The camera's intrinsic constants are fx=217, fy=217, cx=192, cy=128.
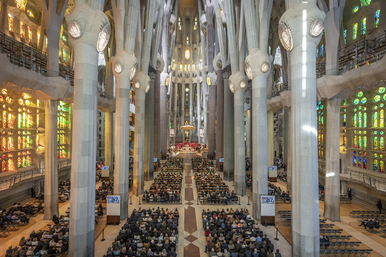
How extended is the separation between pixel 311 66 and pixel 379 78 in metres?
5.19

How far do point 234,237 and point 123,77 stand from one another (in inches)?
461

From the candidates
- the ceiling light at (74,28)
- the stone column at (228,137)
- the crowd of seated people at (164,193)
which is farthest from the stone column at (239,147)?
the ceiling light at (74,28)

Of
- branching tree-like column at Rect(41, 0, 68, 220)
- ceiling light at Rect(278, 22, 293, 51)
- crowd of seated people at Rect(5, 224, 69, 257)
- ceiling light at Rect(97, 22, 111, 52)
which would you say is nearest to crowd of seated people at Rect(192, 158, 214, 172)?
branching tree-like column at Rect(41, 0, 68, 220)

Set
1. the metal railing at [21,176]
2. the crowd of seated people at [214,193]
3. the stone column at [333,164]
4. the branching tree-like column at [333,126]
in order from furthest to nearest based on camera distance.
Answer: the crowd of seated people at [214,193] < the metal railing at [21,176] < the stone column at [333,164] < the branching tree-like column at [333,126]

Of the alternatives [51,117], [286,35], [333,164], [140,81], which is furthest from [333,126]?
[51,117]

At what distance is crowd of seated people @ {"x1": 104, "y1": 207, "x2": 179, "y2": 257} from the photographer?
349 inches

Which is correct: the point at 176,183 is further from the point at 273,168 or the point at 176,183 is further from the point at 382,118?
the point at 382,118

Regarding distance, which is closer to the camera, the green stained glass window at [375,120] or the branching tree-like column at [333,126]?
the branching tree-like column at [333,126]

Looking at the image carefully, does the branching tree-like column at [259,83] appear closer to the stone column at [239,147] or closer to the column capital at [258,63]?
the column capital at [258,63]

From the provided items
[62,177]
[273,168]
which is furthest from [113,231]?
[273,168]

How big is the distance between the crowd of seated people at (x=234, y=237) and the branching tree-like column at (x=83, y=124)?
17.7ft

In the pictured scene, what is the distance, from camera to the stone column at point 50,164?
45.8 ft

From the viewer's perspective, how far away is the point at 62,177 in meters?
24.6

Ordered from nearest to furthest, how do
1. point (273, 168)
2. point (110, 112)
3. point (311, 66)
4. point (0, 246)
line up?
point (311, 66) → point (0, 246) → point (273, 168) → point (110, 112)
